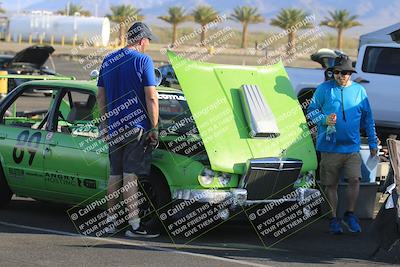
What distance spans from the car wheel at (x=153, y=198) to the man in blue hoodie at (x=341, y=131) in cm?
164

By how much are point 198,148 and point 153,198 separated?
24.1 inches

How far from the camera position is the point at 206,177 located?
816 cm

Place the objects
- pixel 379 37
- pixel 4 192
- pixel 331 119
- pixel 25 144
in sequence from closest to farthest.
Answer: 1. pixel 331 119
2. pixel 25 144
3. pixel 4 192
4. pixel 379 37

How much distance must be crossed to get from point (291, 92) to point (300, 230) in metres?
1.36

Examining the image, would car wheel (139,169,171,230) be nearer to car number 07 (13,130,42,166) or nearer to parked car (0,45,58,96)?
car number 07 (13,130,42,166)

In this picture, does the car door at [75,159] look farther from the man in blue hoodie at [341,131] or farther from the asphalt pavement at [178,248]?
the man in blue hoodie at [341,131]

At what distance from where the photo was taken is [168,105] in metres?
9.41

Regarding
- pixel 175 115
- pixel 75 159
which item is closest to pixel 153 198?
pixel 75 159

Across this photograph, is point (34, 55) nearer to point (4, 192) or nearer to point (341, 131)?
point (4, 192)

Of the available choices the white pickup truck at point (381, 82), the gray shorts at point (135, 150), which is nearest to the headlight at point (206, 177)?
the gray shorts at point (135, 150)

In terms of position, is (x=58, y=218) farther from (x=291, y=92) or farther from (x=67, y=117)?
(x=291, y=92)

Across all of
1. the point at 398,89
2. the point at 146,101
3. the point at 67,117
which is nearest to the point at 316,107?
the point at 146,101

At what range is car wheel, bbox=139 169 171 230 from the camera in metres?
8.33

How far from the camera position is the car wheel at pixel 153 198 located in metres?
8.33
